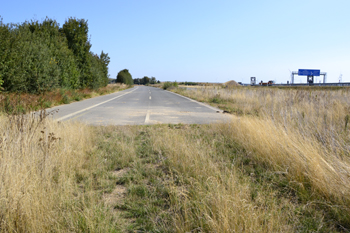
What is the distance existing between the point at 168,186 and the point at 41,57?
13896 mm

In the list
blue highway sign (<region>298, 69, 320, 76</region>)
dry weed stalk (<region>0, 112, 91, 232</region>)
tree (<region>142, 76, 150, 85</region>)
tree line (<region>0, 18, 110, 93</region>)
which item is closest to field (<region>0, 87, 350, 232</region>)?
dry weed stalk (<region>0, 112, 91, 232</region>)

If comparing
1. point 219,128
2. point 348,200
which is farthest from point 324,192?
point 219,128

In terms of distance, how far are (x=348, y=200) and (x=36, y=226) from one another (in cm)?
348

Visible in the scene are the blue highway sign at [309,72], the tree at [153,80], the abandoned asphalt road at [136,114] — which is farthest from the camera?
the tree at [153,80]

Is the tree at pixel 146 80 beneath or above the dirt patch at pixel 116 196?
above

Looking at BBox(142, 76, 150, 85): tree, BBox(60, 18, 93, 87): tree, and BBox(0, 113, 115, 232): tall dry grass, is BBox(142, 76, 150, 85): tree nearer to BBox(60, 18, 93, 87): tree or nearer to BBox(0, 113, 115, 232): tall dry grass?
BBox(60, 18, 93, 87): tree

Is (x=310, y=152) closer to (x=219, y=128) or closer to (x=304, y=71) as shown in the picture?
(x=219, y=128)

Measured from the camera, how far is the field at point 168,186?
8.22ft

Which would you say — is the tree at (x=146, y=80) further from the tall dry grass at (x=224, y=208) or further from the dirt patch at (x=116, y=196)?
the tall dry grass at (x=224, y=208)

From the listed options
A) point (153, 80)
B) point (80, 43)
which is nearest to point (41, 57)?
point (80, 43)

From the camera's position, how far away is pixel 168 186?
359cm

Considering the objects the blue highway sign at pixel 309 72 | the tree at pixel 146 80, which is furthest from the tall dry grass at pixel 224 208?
the tree at pixel 146 80

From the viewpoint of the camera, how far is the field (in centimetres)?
251

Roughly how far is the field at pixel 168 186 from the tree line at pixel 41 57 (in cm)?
788
